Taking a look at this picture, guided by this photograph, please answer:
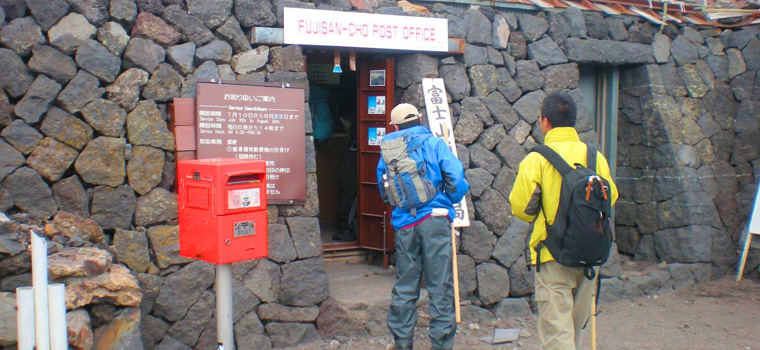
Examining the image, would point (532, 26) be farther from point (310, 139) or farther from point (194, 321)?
point (194, 321)

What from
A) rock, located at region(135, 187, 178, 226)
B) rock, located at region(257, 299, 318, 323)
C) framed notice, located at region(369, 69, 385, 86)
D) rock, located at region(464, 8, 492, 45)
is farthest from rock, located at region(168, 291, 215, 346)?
rock, located at region(464, 8, 492, 45)

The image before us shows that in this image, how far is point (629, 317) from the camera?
715cm

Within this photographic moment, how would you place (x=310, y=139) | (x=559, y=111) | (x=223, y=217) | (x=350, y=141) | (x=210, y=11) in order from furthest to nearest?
(x=350, y=141) < (x=310, y=139) < (x=210, y=11) < (x=559, y=111) < (x=223, y=217)

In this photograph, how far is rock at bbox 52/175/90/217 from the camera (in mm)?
5145

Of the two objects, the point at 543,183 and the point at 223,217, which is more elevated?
the point at 543,183

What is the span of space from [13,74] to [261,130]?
1801 mm

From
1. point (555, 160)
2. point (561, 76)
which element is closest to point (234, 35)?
point (555, 160)

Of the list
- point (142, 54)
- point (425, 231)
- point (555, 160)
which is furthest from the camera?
point (142, 54)

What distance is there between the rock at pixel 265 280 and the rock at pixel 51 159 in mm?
1596

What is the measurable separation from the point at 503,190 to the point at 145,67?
11.4 ft

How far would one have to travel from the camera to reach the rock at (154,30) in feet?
17.9

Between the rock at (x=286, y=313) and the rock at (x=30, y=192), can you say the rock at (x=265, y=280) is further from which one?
the rock at (x=30, y=192)

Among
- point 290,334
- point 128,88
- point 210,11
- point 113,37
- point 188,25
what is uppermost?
point 210,11

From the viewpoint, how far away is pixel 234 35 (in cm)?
581
